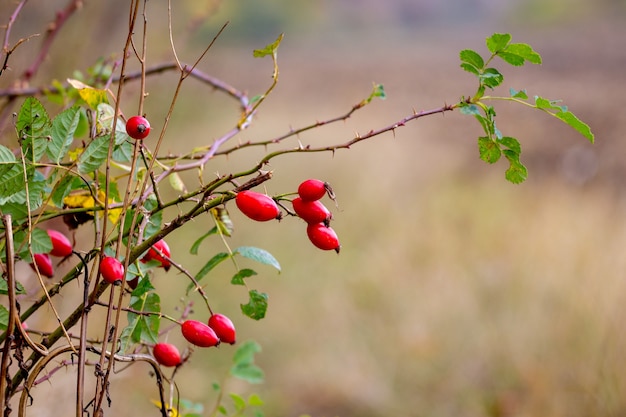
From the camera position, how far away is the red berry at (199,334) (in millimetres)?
739

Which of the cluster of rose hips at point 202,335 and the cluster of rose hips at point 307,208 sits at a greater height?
the cluster of rose hips at point 307,208

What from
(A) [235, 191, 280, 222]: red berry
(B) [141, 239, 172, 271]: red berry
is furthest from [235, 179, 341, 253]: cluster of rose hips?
(B) [141, 239, 172, 271]: red berry

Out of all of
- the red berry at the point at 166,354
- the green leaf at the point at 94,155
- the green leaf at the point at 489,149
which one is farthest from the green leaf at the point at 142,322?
the green leaf at the point at 489,149

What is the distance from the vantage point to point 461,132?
992 cm

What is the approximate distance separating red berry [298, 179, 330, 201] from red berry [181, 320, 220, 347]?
6.8 inches

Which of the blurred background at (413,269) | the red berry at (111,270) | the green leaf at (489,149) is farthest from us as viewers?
the blurred background at (413,269)

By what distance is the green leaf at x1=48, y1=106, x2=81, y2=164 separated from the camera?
76cm

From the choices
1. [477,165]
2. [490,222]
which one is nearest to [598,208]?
[490,222]

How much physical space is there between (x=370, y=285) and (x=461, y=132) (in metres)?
5.95

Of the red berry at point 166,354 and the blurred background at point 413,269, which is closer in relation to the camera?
the red berry at point 166,354

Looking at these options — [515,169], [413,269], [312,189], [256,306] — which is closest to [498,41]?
[515,169]

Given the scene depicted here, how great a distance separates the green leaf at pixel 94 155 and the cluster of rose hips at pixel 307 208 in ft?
0.52

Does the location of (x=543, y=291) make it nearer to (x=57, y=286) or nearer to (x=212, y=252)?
(x=212, y=252)

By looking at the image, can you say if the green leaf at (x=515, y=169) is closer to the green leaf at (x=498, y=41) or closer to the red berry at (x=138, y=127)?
the green leaf at (x=498, y=41)
